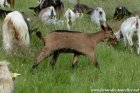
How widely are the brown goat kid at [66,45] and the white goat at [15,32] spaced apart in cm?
77

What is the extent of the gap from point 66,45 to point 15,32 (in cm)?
116

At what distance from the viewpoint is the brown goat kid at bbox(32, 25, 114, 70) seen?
8453mm

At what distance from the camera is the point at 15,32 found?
359 inches

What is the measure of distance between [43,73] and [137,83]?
1615 millimetres

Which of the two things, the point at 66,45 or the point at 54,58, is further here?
the point at 54,58

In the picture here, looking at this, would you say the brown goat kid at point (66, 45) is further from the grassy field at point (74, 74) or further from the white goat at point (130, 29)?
the white goat at point (130, 29)

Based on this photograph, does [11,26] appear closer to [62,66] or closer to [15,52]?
[15,52]

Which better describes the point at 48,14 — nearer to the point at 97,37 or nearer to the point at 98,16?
the point at 98,16

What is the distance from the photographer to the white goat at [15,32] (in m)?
9.08

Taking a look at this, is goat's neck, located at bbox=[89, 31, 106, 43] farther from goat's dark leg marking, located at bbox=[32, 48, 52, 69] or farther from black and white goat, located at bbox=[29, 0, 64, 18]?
black and white goat, located at bbox=[29, 0, 64, 18]

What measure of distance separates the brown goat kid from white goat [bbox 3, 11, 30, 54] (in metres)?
0.77

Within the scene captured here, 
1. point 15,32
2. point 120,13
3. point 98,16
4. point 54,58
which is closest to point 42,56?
point 54,58

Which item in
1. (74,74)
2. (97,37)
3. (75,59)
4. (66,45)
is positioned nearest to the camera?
(74,74)

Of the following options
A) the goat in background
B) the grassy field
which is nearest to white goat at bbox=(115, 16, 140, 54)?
the grassy field
